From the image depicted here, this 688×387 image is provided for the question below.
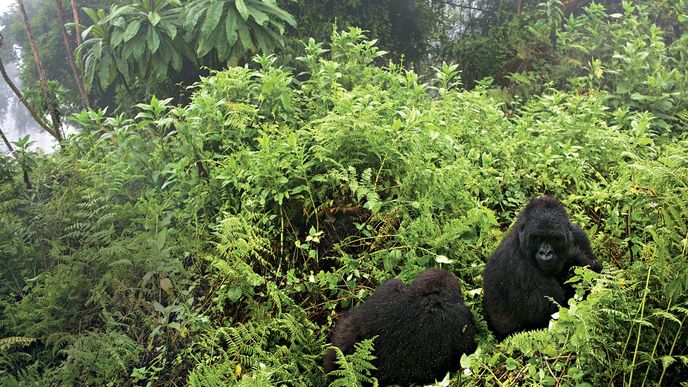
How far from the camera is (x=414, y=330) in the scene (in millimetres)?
3100

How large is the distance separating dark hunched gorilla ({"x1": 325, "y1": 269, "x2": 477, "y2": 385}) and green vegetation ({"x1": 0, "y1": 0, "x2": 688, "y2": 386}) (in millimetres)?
113

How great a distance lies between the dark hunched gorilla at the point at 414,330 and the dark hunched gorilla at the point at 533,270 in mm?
200

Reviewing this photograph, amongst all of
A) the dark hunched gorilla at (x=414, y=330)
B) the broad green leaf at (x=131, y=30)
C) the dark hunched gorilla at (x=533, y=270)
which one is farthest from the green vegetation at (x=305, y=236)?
the broad green leaf at (x=131, y=30)

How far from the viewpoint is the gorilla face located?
3141 mm

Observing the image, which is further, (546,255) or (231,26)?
(231,26)

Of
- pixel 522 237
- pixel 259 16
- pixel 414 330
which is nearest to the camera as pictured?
pixel 414 330

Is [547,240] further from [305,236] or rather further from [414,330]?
[305,236]

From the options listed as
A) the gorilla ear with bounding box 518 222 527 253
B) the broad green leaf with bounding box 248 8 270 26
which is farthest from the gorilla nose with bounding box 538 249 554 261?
the broad green leaf with bounding box 248 8 270 26

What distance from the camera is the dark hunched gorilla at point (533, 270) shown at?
316 cm

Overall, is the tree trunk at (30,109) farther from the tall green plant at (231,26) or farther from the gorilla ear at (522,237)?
the gorilla ear at (522,237)

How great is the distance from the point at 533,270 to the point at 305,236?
1503 millimetres

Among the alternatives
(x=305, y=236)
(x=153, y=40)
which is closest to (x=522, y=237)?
(x=305, y=236)

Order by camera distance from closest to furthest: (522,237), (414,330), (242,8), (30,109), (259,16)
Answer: (414,330) < (522,237) < (242,8) < (259,16) < (30,109)

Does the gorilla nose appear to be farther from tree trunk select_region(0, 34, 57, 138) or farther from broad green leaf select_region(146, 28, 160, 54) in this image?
tree trunk select_region(0, 34, 57, 138)
